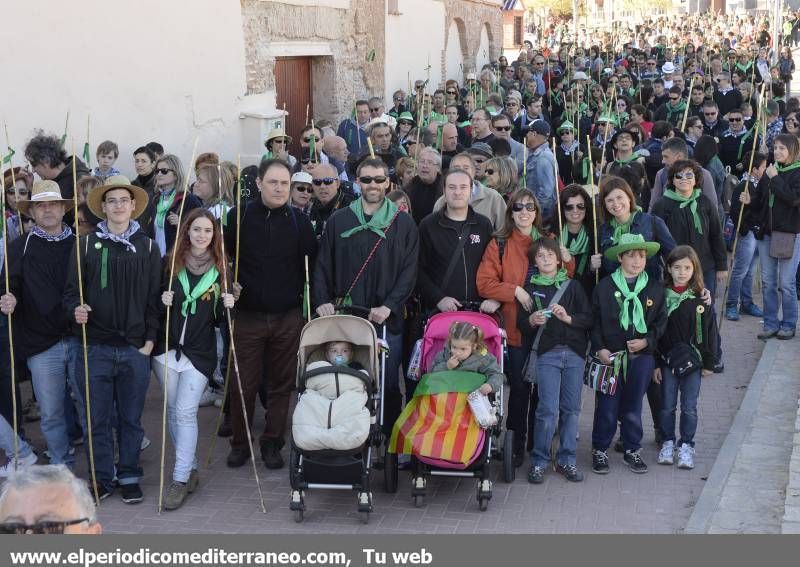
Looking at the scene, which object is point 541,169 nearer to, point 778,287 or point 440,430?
point 778,287

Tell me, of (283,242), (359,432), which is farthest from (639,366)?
(283,242)

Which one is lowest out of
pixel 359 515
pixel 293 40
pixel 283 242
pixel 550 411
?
pixel 359 515

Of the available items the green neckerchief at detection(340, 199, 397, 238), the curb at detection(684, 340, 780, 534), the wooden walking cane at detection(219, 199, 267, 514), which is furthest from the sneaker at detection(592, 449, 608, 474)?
the wooden walking cane at detection(219, 199, 267, 514)

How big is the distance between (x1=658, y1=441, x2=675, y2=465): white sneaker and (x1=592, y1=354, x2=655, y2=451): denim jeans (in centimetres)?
19

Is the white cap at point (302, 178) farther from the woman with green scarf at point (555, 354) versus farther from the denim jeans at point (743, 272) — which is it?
the denim jeans at point (743, 272)

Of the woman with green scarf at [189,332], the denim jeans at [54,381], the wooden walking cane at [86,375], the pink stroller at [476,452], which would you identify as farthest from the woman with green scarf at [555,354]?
the denim jeans at [54,381]

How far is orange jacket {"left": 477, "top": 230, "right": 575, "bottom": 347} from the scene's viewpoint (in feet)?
22.2

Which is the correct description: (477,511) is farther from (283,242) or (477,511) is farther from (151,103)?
(151,103)

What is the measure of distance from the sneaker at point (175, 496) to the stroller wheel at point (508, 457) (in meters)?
1.98

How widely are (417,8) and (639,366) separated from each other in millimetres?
16829

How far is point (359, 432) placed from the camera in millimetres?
5906

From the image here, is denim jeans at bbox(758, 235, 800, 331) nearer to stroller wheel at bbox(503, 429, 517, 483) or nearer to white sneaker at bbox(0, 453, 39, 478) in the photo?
stroller wheel at bbox(503, 429, 517, 483)

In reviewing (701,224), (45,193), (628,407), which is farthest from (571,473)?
(45,193)

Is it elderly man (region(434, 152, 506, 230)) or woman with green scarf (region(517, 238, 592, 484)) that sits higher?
elderly man (region(434, 152, 506, 230))
